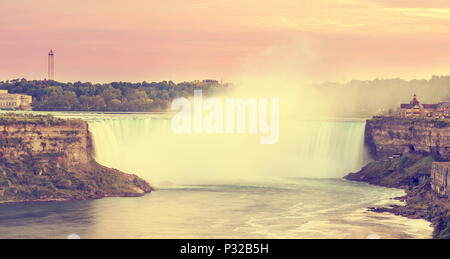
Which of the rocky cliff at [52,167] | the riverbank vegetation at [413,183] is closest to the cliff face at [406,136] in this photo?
the riverbank vegetation at [413,183]

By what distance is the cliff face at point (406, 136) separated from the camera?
77625 mm

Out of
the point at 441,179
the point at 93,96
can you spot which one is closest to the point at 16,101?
the point at 93,96

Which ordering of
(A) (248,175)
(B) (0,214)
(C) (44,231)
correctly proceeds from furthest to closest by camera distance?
1. (A) (248,175)
2. (B) (0,214)
3. (C) (44,231)

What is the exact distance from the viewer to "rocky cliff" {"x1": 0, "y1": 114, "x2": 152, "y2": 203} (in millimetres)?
68375

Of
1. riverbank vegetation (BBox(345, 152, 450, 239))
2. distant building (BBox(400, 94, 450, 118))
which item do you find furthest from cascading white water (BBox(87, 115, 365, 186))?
distant building (BBox(400, 94, 450, 118))

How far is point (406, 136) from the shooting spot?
83.8 m

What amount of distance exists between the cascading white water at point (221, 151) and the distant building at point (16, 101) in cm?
3142

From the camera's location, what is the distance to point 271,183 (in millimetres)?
78625

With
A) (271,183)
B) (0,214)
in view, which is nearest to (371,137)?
(271,183)

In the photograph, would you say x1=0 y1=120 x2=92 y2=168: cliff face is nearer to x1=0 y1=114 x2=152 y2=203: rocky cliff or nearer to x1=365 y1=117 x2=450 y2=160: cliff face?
x1=0 y1=114 x2=152 y2=203: rocky cliff

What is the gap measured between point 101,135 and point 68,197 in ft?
36.3

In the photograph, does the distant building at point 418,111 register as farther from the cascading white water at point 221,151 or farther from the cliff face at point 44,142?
the cliff face at point 44,142

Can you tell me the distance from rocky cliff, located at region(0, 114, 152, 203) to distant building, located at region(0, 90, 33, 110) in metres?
41.3

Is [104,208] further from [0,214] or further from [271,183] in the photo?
[271,183]
